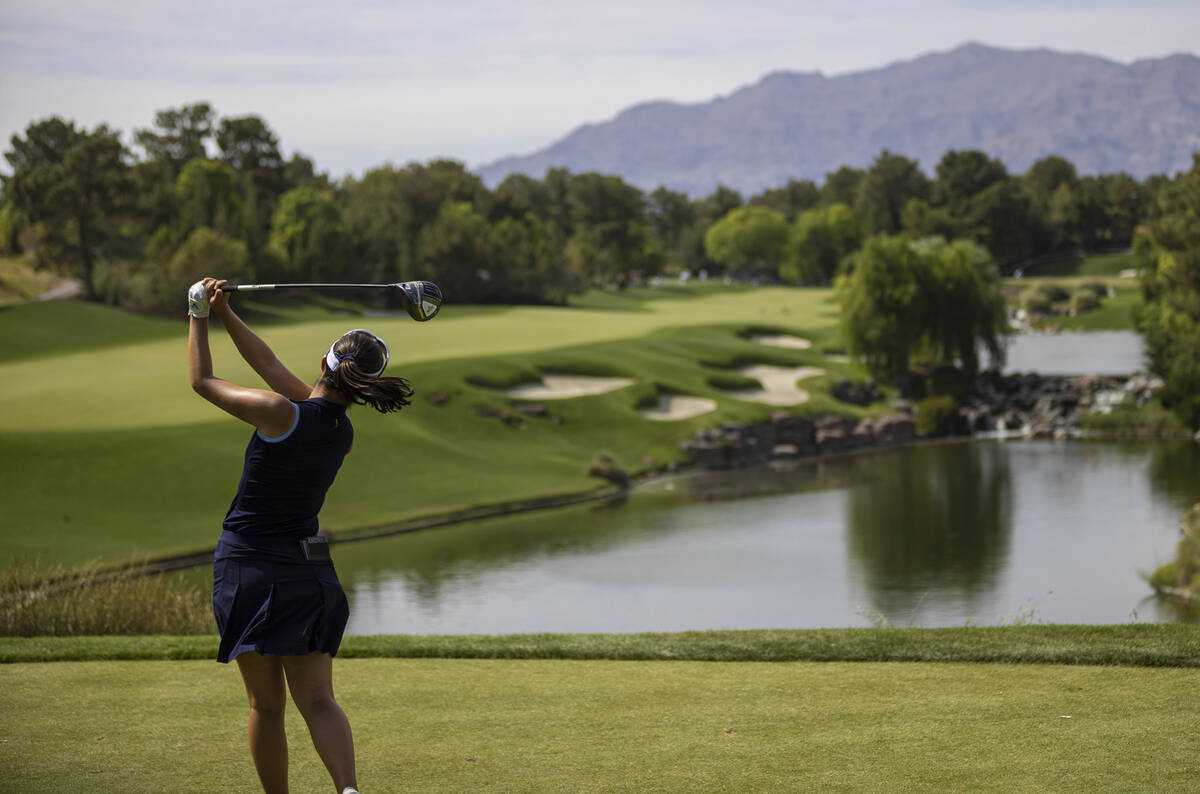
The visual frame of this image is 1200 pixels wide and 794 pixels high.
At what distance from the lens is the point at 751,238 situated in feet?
464

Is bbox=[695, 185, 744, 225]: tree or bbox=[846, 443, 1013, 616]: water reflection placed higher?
bbox=[695, 185, 744, 225]: tree

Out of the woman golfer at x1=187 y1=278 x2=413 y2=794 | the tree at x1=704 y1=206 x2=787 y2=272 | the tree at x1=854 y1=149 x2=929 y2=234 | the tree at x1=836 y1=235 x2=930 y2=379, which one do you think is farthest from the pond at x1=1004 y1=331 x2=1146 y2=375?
the woman golfer at x1=187 y1=278 x2=413 y2=794

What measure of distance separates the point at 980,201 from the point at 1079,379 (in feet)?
278

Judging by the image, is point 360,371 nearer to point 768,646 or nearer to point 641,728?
point 641,728

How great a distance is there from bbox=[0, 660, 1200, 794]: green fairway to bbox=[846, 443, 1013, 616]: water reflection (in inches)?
475

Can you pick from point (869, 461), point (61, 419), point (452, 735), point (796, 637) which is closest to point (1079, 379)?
point (869, 461)

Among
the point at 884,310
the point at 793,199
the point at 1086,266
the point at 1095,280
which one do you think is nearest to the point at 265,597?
the point at 884,310

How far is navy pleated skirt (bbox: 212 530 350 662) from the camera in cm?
573

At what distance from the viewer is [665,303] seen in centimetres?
10588

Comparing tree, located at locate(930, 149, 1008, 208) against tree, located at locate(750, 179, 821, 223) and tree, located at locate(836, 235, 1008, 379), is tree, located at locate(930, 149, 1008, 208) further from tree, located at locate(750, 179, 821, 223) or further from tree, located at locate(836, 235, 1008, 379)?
tree, located at locate(836, 235, 1008, 379)

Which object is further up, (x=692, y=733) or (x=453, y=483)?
(x=692, y=733)

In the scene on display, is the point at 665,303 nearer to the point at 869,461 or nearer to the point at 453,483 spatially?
the point at 869,461

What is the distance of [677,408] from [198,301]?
1639 inches

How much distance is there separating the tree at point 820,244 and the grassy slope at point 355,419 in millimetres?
71778
